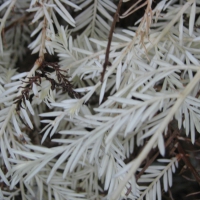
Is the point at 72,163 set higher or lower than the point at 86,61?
lower

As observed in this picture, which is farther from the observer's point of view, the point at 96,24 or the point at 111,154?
the point at 96,24

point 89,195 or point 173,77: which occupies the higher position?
point 173,77

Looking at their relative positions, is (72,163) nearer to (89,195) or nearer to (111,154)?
(111,154)

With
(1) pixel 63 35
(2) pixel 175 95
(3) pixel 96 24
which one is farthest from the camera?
(3) pixel 96 24

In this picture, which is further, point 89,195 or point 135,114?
point 89,195

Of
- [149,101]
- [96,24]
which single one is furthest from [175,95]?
[96,24]

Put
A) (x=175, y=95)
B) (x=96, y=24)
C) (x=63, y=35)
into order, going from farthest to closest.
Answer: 1. (x=96, y=24)
2. (x=63, y=35)
3. (x=175, y=95)

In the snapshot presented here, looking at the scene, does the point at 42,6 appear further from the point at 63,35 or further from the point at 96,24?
the point at 96,24

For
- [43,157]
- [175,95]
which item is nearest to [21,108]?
[43,157]

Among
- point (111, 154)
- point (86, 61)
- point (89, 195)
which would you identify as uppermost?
point (86, 61)
